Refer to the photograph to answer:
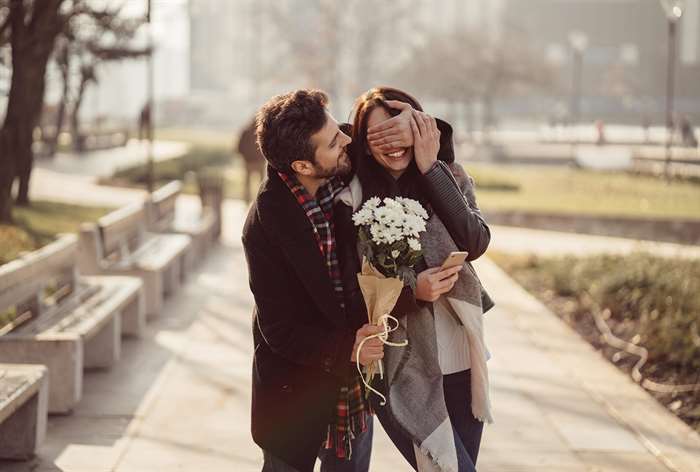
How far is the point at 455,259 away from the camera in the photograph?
3316mm

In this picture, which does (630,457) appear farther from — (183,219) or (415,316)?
(183,219)

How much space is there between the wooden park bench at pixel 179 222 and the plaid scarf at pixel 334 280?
26.7 ft

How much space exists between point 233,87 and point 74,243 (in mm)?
107346

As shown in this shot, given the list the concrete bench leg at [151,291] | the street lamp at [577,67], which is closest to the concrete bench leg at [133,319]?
the concrete bench leg at [151,291]

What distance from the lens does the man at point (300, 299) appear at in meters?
3.26

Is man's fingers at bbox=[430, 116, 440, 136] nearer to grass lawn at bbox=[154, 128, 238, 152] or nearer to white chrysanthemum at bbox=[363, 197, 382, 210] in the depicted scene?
white chrysanthemum at bbox=[363, 197, 382, 210]

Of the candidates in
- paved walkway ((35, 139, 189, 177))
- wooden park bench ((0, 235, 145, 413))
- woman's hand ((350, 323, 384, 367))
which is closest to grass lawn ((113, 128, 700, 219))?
paved walkway ((35, 139, 189, 177))

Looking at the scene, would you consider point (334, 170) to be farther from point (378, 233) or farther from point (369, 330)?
point (369, 330)

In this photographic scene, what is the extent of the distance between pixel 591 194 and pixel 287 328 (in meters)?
22.1

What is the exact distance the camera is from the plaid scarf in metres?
3.33

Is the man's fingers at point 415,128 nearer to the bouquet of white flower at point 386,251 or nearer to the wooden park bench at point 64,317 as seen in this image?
the bouquet of white flower at point 386,251

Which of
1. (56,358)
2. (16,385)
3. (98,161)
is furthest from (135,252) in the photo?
(98,161)

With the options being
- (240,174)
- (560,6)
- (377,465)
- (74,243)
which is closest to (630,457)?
(377,465)

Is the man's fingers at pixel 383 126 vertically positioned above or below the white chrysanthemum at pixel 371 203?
above
